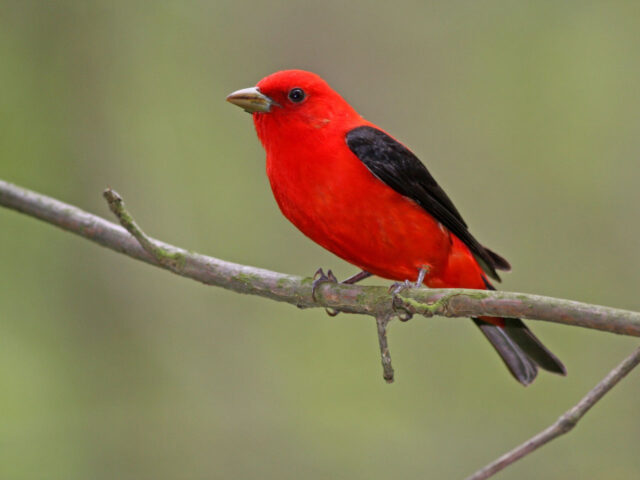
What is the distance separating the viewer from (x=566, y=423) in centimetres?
298

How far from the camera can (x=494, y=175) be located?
24.3 feet

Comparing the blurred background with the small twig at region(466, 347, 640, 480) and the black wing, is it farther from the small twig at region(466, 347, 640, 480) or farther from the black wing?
Answer: the small twig at region(466, 347, 640, 480)

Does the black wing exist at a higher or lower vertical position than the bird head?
lower

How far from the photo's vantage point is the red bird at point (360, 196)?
3.92 m

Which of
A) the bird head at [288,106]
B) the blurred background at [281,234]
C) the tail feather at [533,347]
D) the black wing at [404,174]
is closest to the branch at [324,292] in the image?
the black wing at [404,174]

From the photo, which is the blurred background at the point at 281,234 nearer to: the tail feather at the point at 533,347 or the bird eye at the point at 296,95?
the tail feather at the point at 533,347

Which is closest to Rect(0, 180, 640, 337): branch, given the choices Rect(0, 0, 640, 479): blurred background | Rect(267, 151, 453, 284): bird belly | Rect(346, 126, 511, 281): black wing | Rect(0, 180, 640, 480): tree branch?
Rect(0, 180, 640, 480): tree branch

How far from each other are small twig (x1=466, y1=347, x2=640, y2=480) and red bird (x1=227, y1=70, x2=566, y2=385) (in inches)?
52.8

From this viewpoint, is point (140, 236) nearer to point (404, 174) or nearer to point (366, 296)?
point (366, 296)

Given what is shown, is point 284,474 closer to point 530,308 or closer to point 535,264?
point 535,264

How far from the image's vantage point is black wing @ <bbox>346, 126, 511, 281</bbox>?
13.3 feet

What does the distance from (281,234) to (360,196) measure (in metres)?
3.40

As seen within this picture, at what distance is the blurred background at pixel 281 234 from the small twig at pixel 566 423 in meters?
3.60

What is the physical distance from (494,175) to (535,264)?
0.97 metres
